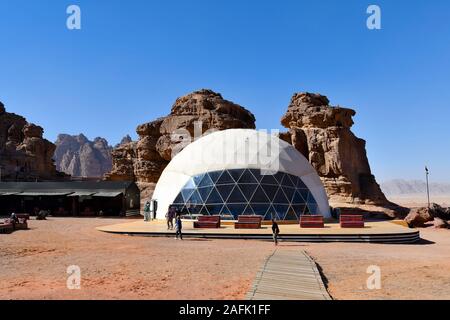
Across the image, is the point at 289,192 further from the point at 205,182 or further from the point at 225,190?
the point at 205,182

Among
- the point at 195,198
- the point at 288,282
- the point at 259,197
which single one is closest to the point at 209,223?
the point at 195,198

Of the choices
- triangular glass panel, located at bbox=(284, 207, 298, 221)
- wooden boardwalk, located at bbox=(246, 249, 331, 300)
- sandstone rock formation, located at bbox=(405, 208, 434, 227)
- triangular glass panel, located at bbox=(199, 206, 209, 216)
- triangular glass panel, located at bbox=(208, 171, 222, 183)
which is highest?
triangular glass panel, located at bbox=(208, 171, 222, 183)

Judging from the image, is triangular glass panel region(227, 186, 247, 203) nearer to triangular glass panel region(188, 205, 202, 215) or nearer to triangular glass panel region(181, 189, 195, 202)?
triangular glass panel region(188, 205, 202, 215)

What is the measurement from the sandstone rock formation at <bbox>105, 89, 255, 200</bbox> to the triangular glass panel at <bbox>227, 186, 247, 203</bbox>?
83.7 ft

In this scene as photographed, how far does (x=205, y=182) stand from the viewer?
21234mm

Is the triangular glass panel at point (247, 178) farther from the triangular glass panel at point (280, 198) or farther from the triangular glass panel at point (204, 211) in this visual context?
the triangular glass panel at point (204, 211)

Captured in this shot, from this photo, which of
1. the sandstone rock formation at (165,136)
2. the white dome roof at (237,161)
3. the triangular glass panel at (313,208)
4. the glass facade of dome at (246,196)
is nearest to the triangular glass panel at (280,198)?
the glass facade of dome at (246,196)

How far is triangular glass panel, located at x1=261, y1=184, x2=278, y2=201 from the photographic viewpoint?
20.2 metres

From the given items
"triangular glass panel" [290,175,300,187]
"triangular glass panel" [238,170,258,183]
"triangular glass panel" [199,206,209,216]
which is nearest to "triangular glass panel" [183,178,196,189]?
"triangular glass panel" [199,206,209,216]

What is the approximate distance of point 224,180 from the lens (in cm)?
2091

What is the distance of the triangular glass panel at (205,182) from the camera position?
21.1 metres
